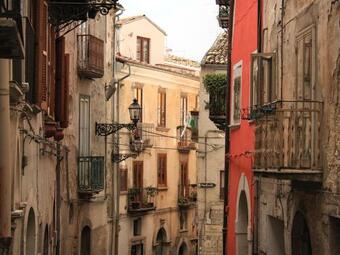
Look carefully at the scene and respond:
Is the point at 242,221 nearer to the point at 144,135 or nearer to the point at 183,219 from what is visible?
the point at 144,135

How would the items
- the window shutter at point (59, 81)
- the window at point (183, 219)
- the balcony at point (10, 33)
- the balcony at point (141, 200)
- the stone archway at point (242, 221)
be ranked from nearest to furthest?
the balcony at point (10, 33) → the window shutter at point (59, 81) → the stone archway at point (242, 221) → the balcony at point (141, 200) → the window at point (183, 219)

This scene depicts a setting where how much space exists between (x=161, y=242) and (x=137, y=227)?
3933 mm

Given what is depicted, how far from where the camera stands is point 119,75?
37750 mm

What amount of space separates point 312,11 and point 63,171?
470 inches

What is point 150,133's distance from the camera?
41906 millimetres

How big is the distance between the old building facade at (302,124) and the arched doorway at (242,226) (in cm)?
407

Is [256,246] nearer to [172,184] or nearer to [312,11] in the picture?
[312,11]

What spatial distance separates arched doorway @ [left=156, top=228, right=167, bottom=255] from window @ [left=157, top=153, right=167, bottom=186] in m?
2.30

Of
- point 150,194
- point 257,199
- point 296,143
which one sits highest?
point 296,143

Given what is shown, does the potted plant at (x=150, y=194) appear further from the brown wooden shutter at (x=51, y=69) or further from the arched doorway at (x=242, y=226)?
the brown wooden shutter at (x=51, y=69)

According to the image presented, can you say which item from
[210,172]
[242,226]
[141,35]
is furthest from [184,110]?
[242,226]

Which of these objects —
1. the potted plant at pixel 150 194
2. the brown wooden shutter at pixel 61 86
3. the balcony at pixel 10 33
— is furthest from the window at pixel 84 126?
the balcony at pixel 10 33

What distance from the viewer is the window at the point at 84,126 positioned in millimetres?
26391

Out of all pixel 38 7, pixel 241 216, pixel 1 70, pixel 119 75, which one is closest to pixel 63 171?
pixel 241 216
